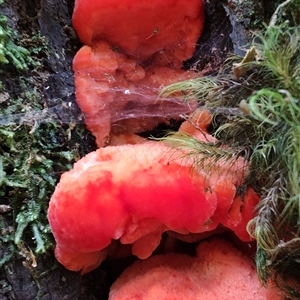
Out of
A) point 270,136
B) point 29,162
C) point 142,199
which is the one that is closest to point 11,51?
point 29,162

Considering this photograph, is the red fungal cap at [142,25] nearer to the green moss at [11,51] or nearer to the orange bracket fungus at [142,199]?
the green moss at [11,51]

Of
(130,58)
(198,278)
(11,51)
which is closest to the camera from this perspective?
(198,278)

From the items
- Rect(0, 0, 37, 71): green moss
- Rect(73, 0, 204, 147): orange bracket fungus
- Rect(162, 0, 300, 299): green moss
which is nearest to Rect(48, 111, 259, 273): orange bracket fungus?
Rect(162, 0, 300, 299): green moss

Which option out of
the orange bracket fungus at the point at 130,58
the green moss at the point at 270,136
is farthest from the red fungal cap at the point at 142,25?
the green moss at the point at 270,136

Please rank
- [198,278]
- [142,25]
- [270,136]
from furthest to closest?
[142,25]
[198,278]
[270,136]

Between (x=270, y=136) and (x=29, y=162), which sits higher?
(x=270, y=136)

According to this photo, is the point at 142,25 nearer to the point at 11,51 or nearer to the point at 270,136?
the point at 11,51
